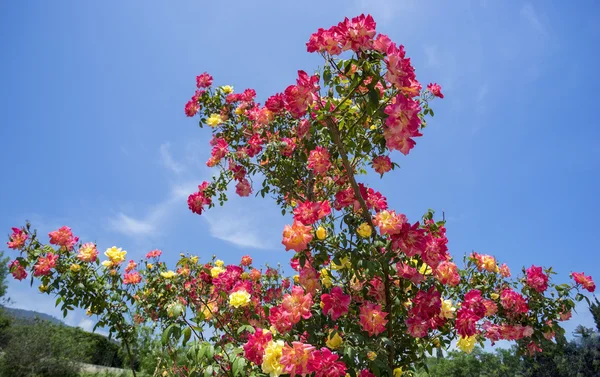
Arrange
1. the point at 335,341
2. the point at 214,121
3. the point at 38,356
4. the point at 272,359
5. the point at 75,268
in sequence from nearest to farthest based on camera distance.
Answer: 1. the point at 272,359
2. the point at 335,341
3. the point at 75,268
4. the point at 214,121
5. the point at 38,356

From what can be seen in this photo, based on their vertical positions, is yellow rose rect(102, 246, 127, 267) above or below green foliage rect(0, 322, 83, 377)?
above

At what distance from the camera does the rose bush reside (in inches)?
71.1

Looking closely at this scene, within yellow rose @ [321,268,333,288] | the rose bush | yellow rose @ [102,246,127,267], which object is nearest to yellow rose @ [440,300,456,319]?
the rose bush

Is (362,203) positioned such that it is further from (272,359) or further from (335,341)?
(272,359)

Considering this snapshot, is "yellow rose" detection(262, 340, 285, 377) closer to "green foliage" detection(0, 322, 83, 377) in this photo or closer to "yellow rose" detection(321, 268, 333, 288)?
"yellow rose" detection(321, 268, 333, 288)

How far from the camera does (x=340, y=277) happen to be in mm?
2525

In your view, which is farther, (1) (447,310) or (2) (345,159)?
(1) (447,310)

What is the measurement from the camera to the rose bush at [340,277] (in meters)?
1.80

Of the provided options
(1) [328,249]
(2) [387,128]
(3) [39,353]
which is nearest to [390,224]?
(1) [328,249]

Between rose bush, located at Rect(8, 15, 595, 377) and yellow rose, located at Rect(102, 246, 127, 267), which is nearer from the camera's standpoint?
rose bush, located at Rect(8, 15, 595, 377)

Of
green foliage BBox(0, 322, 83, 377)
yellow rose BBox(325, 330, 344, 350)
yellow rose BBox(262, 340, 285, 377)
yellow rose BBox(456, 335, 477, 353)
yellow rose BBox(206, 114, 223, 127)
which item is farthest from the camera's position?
green foliage BBox(0, 322, 83, 377)

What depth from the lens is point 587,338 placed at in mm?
7129

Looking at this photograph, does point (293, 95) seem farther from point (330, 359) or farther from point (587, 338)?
point (587, 338)

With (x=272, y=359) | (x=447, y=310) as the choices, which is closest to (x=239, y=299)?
(x=272, y=359)
